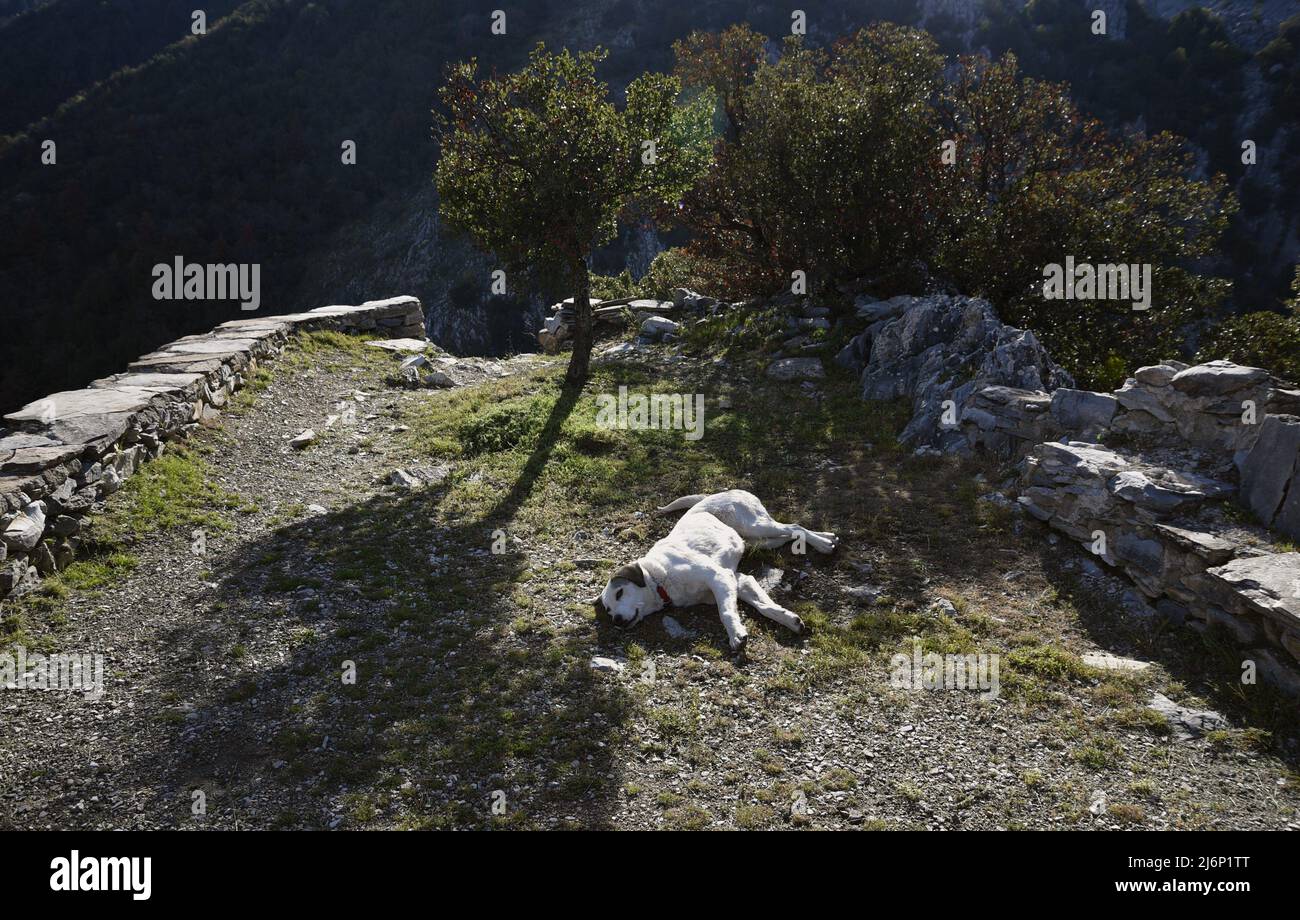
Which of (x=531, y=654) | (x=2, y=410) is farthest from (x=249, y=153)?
(x=531, y=654)

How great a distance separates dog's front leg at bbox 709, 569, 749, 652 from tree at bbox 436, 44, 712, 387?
6934mm

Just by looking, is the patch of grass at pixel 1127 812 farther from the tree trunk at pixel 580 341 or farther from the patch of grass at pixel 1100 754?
the tree trunk at pixel 580 341

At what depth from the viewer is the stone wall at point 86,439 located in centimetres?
686

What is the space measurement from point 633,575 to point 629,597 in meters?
0.20

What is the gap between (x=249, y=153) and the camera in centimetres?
4984

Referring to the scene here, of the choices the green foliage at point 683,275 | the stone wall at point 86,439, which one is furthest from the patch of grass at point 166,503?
the green foliage at point 683,275

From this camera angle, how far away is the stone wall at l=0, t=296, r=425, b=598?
6.86 metres

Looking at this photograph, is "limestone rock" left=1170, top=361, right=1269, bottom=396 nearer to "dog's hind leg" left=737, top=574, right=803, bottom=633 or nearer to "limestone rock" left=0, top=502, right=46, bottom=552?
"dog's hind leg" left=737, top=574, right=803, bottom=633

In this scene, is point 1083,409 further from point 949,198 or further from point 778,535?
point 949,198

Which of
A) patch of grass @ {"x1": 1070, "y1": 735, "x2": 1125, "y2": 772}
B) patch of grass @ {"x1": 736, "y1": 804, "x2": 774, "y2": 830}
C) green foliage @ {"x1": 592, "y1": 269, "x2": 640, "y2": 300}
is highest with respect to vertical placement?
green foliage @ {"x1": 592, "y1": 269, "x2": 640, "y2": 300}

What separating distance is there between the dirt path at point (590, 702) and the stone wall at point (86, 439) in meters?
0.73

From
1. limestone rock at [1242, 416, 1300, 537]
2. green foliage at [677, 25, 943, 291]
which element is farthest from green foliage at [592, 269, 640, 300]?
limestone rock at [1242, 416, 1300, 537]

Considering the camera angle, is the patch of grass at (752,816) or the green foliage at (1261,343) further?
the green foliage at (1261,343)

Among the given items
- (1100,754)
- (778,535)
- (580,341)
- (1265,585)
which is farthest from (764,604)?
(580,341)
